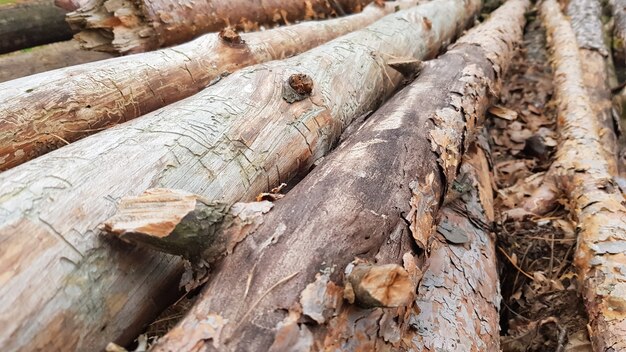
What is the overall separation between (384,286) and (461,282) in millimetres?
835

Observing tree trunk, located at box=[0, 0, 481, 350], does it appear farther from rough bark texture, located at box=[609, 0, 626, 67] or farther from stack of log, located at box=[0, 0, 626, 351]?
rough bark texture, located at box=[609, 0, 626, 67]

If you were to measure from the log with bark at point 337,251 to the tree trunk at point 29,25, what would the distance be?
126 inches

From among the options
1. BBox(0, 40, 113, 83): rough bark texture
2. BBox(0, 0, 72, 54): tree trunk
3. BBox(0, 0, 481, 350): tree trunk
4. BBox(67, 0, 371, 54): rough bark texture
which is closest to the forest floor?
BBox(0, 0, 481, 350): tree trunk

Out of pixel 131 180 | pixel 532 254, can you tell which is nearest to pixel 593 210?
pixel 532 254

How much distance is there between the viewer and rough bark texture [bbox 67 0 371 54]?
2.80m

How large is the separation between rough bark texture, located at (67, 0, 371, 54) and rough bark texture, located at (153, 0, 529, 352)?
5.33 ft

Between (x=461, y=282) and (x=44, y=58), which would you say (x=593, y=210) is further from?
(x=44, y=58)

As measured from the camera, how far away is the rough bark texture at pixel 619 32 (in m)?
4.52

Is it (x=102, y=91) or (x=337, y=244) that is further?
(x=102, y=91)

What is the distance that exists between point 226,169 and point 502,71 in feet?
8.18

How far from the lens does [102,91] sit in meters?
2.08

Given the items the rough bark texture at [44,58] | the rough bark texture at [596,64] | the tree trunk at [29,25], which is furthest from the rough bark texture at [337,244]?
the tree trunk at [29,25]

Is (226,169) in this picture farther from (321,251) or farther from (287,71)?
(287,71)

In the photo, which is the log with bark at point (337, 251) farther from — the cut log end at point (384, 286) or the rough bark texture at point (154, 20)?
the rough bark texture at point (154, 20)
